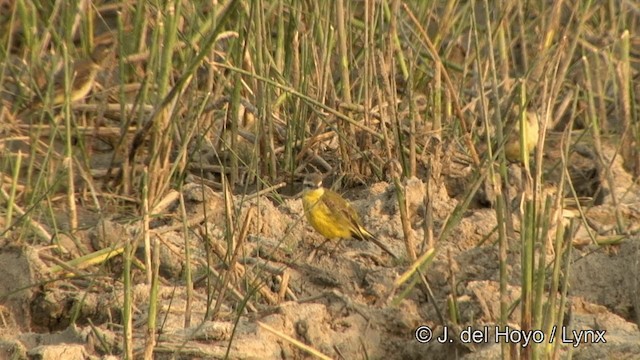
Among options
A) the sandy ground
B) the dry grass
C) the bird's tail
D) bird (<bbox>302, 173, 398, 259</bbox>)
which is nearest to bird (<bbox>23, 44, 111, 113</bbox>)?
the dry grass

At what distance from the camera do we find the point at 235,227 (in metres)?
3.91

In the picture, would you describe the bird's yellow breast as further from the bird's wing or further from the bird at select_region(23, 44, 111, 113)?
the bird at select_region(23, 44, 111, 113)

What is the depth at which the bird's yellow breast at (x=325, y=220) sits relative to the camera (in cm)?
436

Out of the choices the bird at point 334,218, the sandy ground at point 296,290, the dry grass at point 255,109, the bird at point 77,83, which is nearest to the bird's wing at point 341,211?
the bird at point 334,218

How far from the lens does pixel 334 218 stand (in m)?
4.37

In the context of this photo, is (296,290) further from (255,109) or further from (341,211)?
(255,109)

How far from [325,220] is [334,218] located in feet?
0.11

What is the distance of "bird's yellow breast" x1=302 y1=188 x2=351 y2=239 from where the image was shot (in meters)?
4.36

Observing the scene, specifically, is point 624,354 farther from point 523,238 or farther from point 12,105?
point 12,105

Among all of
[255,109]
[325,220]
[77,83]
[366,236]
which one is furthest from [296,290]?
[77,83]

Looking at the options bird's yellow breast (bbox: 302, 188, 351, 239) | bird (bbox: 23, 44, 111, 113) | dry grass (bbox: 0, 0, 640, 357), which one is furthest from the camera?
bird (bbox: 23, 44, 111, 113)

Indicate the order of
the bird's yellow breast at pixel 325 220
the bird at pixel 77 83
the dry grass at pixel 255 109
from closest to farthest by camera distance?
the bird's yellow breast at pixel 325 220
the dry grass at pixel 255 109
the bird at pixel 77 83

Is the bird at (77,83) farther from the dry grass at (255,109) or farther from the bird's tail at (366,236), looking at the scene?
the bird's tail at (366,236)

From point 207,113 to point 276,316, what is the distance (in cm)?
171
